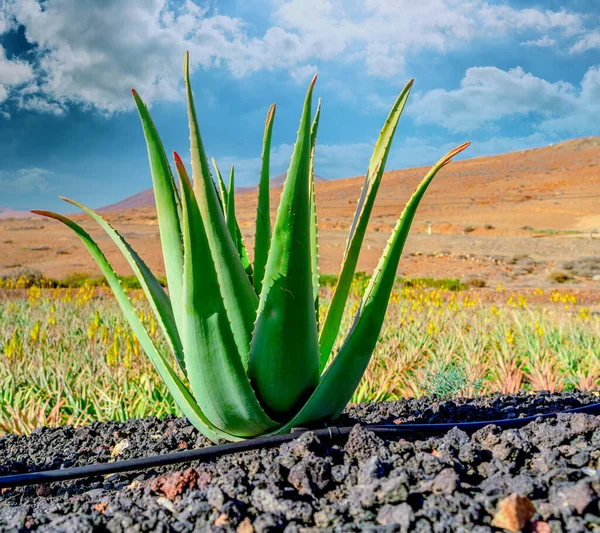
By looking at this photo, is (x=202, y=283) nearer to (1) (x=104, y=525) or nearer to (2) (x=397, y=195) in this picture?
(1) (x=104, y=525)

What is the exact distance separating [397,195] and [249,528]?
42990 millimetres

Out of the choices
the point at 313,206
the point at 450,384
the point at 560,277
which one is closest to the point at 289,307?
the point at 313,206

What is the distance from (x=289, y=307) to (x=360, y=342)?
0.26 metres

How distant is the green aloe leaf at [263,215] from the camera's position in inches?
70.1

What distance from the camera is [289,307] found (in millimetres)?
1479

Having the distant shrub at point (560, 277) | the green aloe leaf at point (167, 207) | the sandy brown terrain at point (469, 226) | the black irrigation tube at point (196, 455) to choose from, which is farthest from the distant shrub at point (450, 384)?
the distant shrub at point (560, 277)

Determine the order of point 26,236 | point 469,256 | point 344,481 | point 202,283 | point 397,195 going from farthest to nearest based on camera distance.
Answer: point 397,195, point 26,236, point 469,256, point 202,283, point 344,481

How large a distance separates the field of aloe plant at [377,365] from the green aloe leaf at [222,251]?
113 centimetres

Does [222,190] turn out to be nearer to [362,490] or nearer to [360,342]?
[360,342]

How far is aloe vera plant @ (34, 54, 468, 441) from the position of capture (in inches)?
56.3

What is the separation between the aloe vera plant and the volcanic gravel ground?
166 millimetres

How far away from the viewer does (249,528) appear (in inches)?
43.5

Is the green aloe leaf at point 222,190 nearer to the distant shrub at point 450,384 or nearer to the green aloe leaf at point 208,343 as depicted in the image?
the green aloe leaf at point 208,343

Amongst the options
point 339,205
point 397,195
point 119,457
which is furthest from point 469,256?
point 397,195
